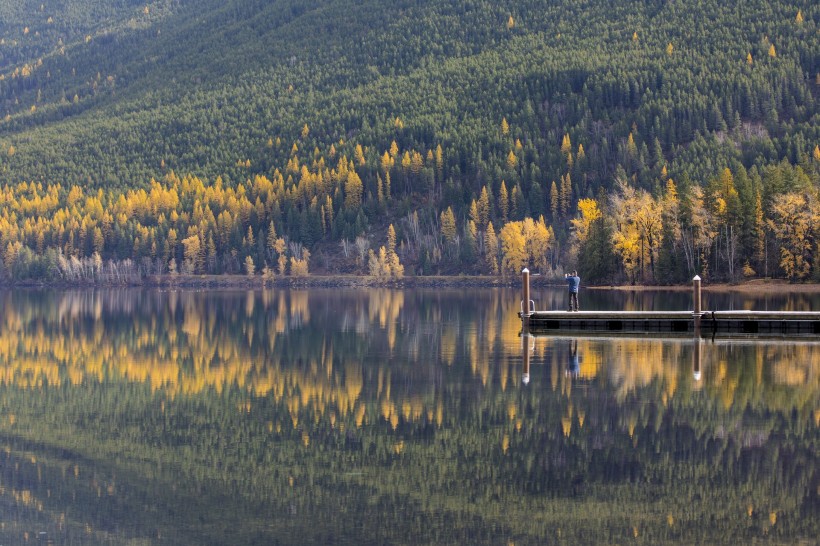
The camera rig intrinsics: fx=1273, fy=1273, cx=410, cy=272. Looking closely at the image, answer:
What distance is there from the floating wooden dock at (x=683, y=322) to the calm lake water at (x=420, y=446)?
12.2 feet

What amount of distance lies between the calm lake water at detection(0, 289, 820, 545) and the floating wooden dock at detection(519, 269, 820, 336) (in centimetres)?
371

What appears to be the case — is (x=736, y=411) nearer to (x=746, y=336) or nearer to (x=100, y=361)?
(x=746, y=336)

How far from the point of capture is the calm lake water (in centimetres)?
2123

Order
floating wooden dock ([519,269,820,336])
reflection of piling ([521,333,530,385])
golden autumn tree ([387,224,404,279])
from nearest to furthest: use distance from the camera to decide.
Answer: reflection of piling ([521,333,530,385]) < floating wooden dock ([519,269,820,336]) < golden autumn tree ([387,224,404,279])

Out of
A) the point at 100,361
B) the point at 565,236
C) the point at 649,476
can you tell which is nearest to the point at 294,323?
the point at 100,361

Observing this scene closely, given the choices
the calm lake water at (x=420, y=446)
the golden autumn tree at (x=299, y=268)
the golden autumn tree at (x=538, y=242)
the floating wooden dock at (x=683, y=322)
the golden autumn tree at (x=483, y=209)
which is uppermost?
the golden autumn tree at (x=483, y=209)

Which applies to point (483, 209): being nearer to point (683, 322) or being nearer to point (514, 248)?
point (514, 248)

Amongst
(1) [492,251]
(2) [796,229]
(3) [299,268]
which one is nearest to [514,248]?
(1) [492,251]

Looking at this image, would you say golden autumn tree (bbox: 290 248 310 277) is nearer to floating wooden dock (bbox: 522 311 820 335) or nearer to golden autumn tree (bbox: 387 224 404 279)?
golden autumn tree (bbox: 387 224 404 279)

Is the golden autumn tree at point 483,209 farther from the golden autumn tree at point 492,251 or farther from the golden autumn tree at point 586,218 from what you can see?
the golden autumn tree at point 586,218

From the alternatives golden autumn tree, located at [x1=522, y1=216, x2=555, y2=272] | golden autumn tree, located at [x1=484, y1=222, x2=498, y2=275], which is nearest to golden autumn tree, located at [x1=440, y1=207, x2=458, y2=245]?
golden autumn tree, located at [x1=484, y1=222, x2=498, y2=275]

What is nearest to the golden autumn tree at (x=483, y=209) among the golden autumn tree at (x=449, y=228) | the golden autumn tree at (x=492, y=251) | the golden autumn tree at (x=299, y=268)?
the golden autumn tree at (x=449, y=228)

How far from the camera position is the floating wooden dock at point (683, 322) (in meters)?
50.9

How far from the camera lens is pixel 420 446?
2664cm
